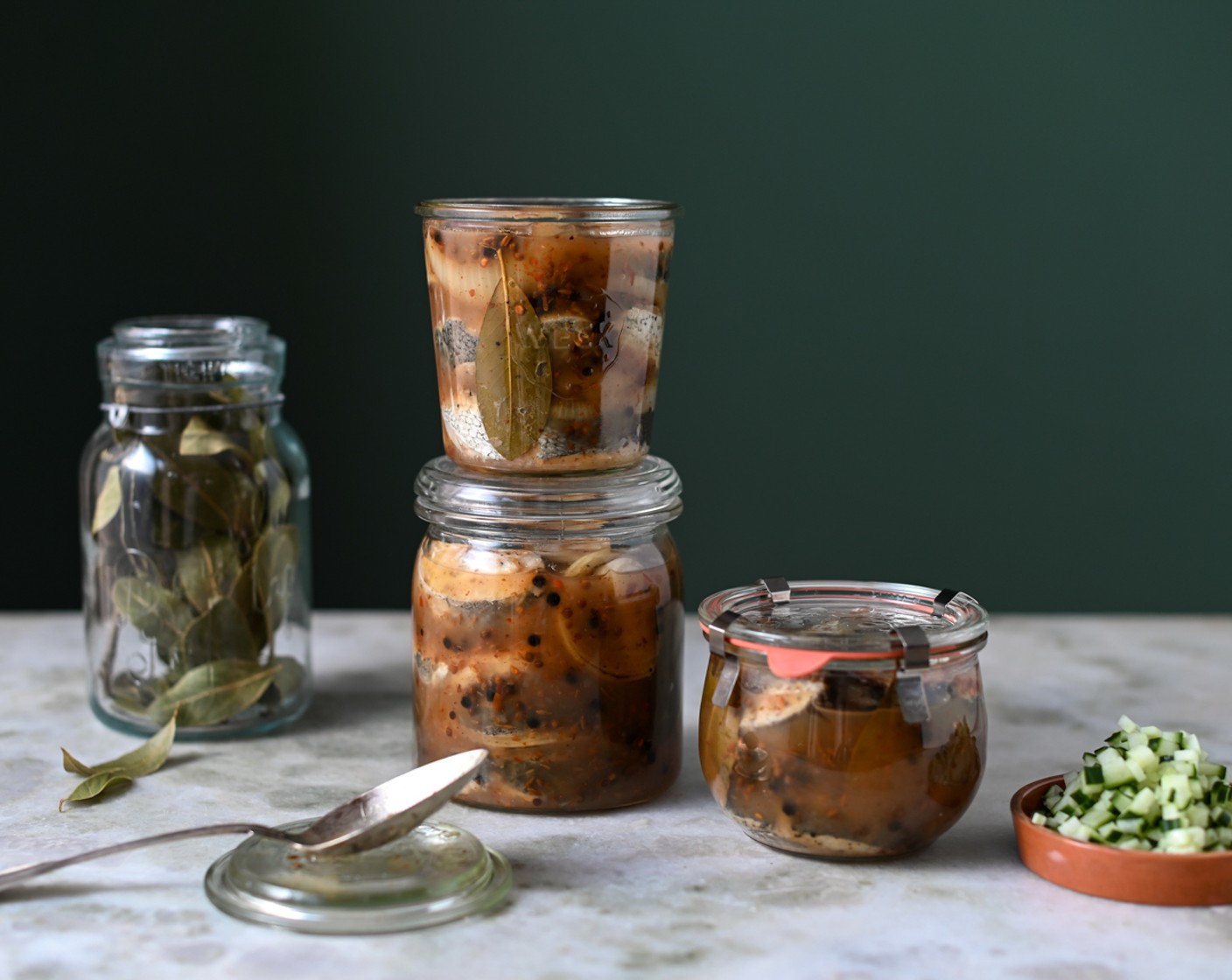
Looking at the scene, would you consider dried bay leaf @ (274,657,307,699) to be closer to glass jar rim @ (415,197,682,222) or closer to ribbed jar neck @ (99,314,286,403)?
ribbed jar neck @ (99,314,286,403)

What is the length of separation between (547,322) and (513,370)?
47 mm

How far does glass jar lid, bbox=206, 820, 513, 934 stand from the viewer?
0.99 meters

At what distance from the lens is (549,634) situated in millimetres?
1187

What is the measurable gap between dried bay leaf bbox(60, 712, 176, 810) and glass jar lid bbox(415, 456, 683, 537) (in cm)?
33

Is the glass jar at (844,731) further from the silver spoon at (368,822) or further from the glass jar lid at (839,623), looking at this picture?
the silver spoon at (368,822)

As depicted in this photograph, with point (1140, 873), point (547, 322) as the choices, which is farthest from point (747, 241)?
point (1140, 873)

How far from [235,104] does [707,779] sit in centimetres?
140

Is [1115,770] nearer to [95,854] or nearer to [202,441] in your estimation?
[95,854]

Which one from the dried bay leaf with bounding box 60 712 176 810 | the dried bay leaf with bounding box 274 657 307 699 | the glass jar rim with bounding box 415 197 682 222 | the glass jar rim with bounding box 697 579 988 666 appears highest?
the glass jar rim with bounding box 415 197 682 222

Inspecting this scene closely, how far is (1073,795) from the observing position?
1094mm

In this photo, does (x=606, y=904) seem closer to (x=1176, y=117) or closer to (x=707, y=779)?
(x=707, y=779)

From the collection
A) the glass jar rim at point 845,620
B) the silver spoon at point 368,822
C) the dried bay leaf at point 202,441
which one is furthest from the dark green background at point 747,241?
the silver spoon at point 368,822

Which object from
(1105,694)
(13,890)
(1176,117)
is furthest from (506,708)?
(1176,117)

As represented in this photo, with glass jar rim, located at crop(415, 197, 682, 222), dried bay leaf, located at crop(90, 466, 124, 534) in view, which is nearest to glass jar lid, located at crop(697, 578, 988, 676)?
glass jar rim, located at crop(415, 197, 682, 222)
